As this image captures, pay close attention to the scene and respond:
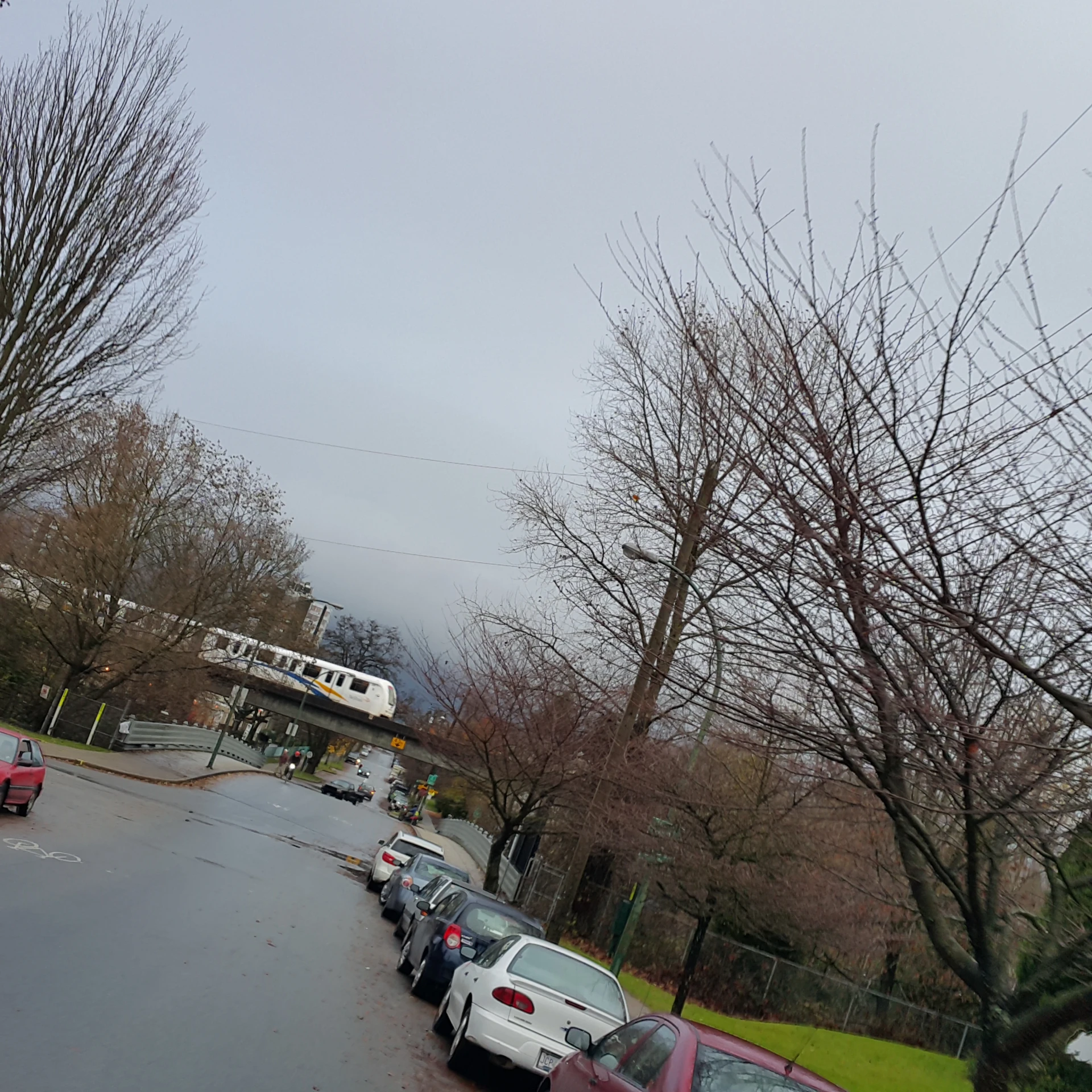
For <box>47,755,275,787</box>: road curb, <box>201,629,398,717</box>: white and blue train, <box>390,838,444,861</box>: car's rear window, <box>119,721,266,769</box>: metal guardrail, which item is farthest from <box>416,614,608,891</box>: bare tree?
<box>201,629,398,717</box>: white and blue train

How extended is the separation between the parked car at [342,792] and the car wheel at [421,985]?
196 ft

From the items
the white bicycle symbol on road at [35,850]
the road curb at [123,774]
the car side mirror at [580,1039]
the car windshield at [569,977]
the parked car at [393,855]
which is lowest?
the road curb at [123,774]

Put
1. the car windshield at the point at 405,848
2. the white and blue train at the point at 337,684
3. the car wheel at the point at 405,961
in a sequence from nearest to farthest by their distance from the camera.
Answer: the car wheel at the point at 405,961 < the car windshield at the point at 405,848 < the white and blue train at the point at 337,684

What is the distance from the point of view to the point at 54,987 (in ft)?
26.0

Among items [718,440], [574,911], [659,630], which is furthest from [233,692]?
[718,440]

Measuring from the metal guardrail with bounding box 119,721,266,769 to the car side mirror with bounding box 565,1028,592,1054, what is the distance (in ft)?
124

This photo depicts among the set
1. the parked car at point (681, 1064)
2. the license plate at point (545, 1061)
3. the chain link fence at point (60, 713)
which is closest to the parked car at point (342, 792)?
the chain link fence at point (60, 713)

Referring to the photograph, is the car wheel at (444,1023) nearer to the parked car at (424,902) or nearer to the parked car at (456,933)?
the parked car at (456,933)

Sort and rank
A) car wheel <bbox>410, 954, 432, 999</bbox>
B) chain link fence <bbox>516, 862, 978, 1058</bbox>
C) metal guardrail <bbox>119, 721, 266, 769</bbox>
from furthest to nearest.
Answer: metal guardrail <bbox>119, 721, 266, 769</bbox>
chain link fence <bbox>516, 862, 978, 1058</bbox>
car wheel <bbox>410, 954, 432, 999</bbox>

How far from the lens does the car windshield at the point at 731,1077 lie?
569 cm

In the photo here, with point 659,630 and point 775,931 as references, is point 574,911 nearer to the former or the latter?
point 775,931

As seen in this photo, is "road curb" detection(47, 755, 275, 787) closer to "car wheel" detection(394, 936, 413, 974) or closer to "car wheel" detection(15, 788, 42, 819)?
"car wheel" detection(15, 788, 42, 819)

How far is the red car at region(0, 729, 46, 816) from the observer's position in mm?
15305

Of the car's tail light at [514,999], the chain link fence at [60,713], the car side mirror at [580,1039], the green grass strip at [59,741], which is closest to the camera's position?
the car side mirror at [580,1039]
